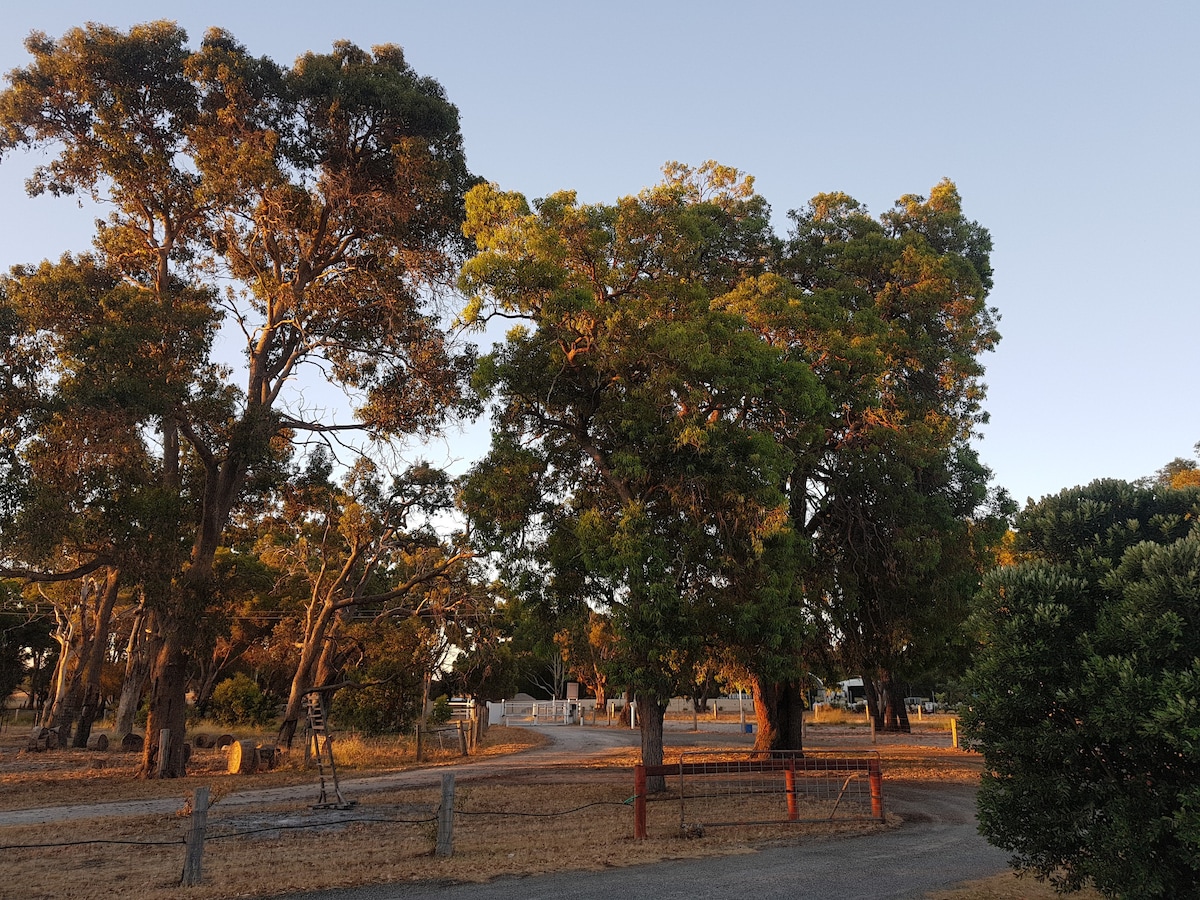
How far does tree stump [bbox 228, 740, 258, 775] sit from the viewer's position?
71.8 feet

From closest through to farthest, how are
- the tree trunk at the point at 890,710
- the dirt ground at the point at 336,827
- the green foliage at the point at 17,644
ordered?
the dirt ground at the point at 336,827, the tree trunk at the point at 890,710, the green foliage at the point at 17,644

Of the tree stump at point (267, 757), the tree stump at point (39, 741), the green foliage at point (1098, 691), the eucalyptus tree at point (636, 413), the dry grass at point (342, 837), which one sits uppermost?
the eucalyptus tree at point (636, 413)

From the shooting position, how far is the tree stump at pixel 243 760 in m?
21.9

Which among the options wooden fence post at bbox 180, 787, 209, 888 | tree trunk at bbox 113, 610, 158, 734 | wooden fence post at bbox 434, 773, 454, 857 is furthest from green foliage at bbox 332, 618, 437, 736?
wooden fence post at bbox 180, 787, 209, 888

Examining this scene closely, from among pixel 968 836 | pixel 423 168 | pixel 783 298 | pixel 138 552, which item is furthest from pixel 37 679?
pixel 968 836

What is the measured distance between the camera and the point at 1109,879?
20.7 ft

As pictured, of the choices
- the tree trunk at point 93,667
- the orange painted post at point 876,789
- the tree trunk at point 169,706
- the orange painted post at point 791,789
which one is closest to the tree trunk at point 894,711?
the orange painted post at point 876,789

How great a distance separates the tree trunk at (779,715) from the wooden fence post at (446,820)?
47.1 feet

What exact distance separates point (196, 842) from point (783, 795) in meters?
11.7

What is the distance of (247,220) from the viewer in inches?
912

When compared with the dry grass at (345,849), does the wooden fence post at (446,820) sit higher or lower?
higher

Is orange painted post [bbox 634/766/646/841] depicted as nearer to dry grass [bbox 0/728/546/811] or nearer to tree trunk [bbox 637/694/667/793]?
tree trunk [bbox 637/694/667/793]

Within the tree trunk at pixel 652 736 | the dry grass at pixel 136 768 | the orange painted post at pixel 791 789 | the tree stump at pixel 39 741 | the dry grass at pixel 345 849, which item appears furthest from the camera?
the tree stump at pixel 39 741

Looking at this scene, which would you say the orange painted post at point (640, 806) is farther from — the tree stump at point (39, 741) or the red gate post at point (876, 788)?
the tree stump at point (39, 741)
